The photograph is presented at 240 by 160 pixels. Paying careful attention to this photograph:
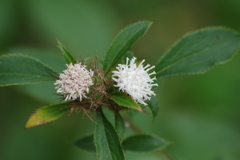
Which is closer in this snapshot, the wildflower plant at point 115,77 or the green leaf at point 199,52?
the wildflower plant at point 115,77

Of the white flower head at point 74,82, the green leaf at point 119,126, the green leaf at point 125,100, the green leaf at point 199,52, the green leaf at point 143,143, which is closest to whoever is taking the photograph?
the green leaf at point 125,100

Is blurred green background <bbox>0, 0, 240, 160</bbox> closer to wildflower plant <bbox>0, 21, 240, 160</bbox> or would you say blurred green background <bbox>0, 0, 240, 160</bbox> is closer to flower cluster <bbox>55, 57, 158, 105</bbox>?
wildflower plant <bbox>0, 21, 240, 160</bbox>

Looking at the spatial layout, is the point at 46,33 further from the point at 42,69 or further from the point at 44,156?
the point at 42,69

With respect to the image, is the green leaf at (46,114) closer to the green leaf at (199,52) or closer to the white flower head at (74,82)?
the white flower head at (74,82)

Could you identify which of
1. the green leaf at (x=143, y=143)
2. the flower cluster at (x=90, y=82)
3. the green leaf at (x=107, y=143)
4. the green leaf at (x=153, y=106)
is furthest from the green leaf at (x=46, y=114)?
the green leaf at (x=143, y=143)

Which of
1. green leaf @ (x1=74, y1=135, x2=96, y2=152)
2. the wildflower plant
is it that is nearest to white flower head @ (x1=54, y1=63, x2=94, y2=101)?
the wildflower plant

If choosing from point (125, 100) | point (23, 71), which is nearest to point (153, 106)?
point (125, 100)

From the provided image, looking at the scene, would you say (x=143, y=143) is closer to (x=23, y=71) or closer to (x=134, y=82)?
(x=134, y=82)
